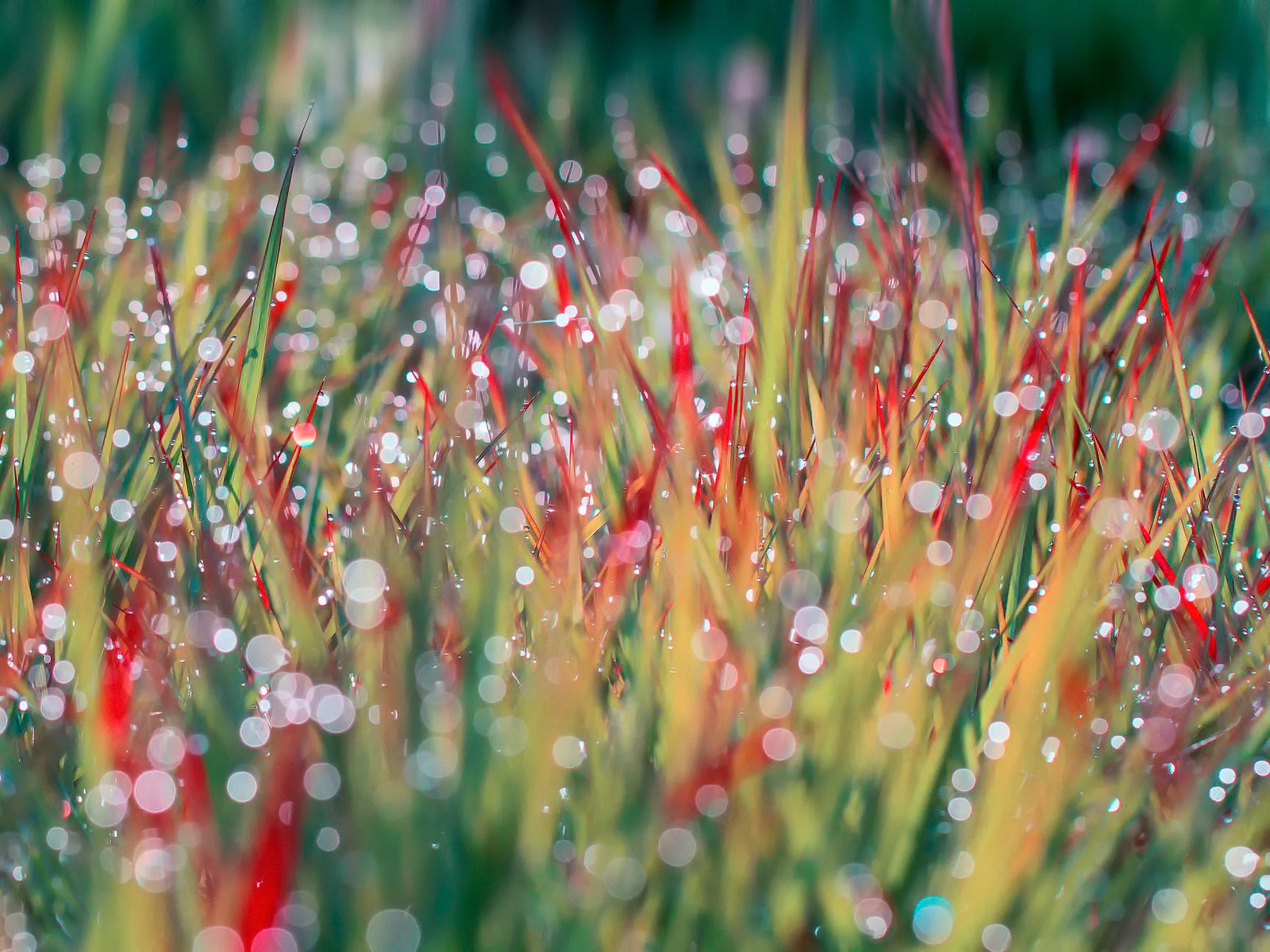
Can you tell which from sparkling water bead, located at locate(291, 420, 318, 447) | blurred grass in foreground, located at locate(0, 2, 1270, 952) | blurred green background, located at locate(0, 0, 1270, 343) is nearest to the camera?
blurred grass in foreground, located at locate(0, 2, 1270, 952)

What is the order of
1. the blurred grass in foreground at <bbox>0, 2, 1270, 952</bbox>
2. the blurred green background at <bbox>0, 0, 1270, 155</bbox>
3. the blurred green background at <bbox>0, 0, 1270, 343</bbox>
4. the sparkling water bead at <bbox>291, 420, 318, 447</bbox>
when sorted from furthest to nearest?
the blurred green background at <bbox>0, 0, 1270, 155</bbox> < the blurred green background at <bbox>0, 0, 1270, 343</bbox> < the sparkling water bead at <bbox>291, 420, 318, 447</bbox> < the blurred grass in foreground at <bbox>0, 2, 1270, 952</bbox>

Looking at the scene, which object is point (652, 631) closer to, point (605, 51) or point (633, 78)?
point (633, 78)

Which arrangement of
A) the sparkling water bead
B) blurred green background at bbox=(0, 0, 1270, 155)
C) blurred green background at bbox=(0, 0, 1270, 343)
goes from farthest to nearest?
1. blurred green background at bbox=(0, 0, 1270, 155)
2. blurred green background at bbox=(0, 0, 1270, 343)
3. the sparkling water bead

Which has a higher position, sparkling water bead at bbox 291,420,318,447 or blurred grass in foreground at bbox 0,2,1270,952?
sparkling water bead at bbox 291,420,318,447

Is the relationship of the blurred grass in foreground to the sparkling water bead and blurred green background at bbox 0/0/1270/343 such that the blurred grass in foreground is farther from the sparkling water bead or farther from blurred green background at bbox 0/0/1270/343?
blurred green background at bbox 0/0/1270/343

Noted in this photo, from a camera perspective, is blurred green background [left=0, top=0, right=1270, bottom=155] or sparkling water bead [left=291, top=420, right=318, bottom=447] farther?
blurred green background [left=0, top=0, right=1270, bottom=155]

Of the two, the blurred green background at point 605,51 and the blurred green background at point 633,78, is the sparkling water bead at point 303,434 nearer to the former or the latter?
the blurred green background at point 633,78

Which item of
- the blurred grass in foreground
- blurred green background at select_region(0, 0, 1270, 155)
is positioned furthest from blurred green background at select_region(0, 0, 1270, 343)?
the blurred grass in foreground

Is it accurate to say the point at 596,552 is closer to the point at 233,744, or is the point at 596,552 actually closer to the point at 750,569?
the point at 750,569

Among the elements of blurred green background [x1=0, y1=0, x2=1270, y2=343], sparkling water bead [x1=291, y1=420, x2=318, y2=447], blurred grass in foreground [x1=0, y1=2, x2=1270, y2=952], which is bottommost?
blurred grass in foreground [x1=0, y1=2, x2=1270, y2=952]

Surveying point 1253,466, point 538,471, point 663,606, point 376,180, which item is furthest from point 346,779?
point 376,180
